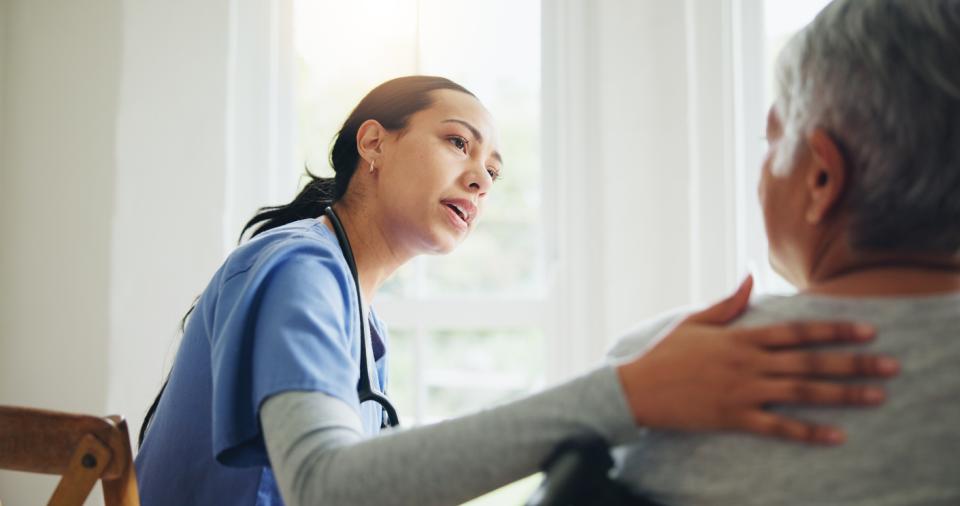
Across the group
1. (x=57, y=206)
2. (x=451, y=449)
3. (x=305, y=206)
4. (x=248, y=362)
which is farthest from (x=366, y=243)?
(x=57, y=206)

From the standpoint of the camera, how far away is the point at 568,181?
2.23 metres

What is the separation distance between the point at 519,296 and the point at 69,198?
4.68 feet

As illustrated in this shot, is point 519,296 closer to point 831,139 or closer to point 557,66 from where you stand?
point 557,66

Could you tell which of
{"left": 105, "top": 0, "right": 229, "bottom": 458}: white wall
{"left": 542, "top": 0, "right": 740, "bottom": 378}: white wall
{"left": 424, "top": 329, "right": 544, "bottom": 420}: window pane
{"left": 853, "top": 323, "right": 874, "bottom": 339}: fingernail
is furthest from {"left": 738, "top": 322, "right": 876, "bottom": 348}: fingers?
{"left": 105, "top": 0, "right": 229, "bottom": 458}: white wall

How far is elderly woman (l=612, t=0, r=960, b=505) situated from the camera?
583 millimetres

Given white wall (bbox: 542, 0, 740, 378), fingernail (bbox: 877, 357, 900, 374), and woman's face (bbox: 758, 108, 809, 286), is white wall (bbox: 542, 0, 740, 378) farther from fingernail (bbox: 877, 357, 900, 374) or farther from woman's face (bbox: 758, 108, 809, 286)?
fingernail (bbox: 877, 357, 900, 374)

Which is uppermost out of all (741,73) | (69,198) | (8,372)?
(741,73)

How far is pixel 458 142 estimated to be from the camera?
54.2 inches

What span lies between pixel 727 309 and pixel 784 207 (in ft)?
0.47

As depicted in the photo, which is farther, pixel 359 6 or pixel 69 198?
pixel 359 6

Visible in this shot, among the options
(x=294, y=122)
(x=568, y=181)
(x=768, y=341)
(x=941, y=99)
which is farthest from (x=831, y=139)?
(x=294, y=122)

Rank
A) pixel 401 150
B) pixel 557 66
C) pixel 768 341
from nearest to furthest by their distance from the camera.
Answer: pixel 768 341 < pixel 401 150 < pixel 557 66

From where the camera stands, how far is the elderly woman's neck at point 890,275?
24.6 inches

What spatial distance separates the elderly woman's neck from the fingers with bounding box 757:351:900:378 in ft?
0.27
